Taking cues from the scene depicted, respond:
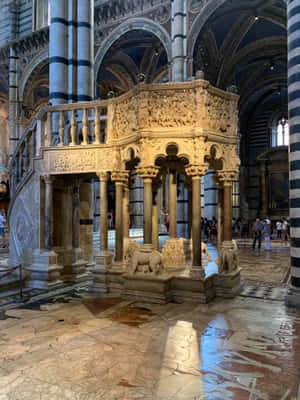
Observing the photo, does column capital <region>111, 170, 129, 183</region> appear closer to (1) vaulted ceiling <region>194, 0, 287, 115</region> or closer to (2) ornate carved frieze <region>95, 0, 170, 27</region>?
(1) vaulted ceiling <region>194, 0, 287, 115</region>

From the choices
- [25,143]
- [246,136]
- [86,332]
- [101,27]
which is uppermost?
[101,27]

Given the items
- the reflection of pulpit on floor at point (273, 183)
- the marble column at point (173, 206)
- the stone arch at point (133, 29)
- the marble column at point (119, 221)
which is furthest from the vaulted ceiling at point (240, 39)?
the marble column at point (119, 221)

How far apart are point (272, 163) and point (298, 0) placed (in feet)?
68.1

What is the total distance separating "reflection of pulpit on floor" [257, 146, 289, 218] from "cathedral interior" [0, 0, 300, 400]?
1193 centimetres

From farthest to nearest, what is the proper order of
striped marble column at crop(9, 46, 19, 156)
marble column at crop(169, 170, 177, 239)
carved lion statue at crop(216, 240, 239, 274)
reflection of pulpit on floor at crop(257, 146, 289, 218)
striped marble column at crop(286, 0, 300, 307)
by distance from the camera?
reflection of pulpit on floor at crop(257, 146, 289, 218)
striped marble column at crop(9, 46, 19, 156)
marble column at crop(169, 170, 177, 239)
carved lion statue at crop(216, 240, 239, 274)
striped marble column at crop(286, 0, 300, 307)

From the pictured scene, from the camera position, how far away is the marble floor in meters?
2.83

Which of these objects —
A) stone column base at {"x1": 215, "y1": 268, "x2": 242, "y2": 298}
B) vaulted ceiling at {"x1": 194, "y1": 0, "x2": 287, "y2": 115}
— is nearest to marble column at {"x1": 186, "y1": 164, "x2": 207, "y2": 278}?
stone column base at {"x1": 215, "y1": 268, "x2": 242, "y2": 298}

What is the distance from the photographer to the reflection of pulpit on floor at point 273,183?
24922 millimetres

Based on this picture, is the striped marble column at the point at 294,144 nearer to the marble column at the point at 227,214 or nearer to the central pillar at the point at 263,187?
the marble column at the point at 227,214

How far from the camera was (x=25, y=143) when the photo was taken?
7.93 meters

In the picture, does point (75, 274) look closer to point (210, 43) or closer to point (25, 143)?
point (25, 143)

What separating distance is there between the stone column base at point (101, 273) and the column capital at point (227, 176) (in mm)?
2860

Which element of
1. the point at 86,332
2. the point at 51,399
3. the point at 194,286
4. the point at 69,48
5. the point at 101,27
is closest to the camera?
the point at 51,399

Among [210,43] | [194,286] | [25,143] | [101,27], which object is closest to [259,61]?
[210,43]
